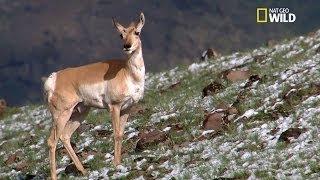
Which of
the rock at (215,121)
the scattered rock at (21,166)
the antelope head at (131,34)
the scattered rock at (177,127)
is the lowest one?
the scattered rock at (21,166)

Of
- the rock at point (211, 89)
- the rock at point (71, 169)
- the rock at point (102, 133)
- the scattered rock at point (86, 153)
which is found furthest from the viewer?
the rock at point (211, 89)

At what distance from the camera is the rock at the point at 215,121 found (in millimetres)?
25641

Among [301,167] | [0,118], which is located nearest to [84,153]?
[301,167]

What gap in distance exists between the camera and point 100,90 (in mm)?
24016

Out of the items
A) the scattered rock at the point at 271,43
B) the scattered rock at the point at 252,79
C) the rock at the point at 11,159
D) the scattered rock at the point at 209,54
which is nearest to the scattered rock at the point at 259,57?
the scattered rock at the point at 271,43

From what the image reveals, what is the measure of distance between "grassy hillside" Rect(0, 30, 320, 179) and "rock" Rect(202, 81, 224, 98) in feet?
0.33

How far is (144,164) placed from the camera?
920 inches

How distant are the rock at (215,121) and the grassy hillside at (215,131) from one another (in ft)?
0.27

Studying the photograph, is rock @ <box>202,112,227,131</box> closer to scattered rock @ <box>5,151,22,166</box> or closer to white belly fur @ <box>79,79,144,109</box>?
white belly fur @ <box>79,79,144,109</box>

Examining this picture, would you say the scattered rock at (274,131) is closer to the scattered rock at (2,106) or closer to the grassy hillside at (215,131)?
the grassy hillside at (215,131)

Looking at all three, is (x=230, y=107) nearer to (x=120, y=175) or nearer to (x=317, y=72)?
(x=317, y=72)

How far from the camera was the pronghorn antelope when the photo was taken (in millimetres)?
23703

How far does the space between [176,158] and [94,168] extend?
2507 mm

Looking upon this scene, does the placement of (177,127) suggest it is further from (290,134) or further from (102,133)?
(290,134)
